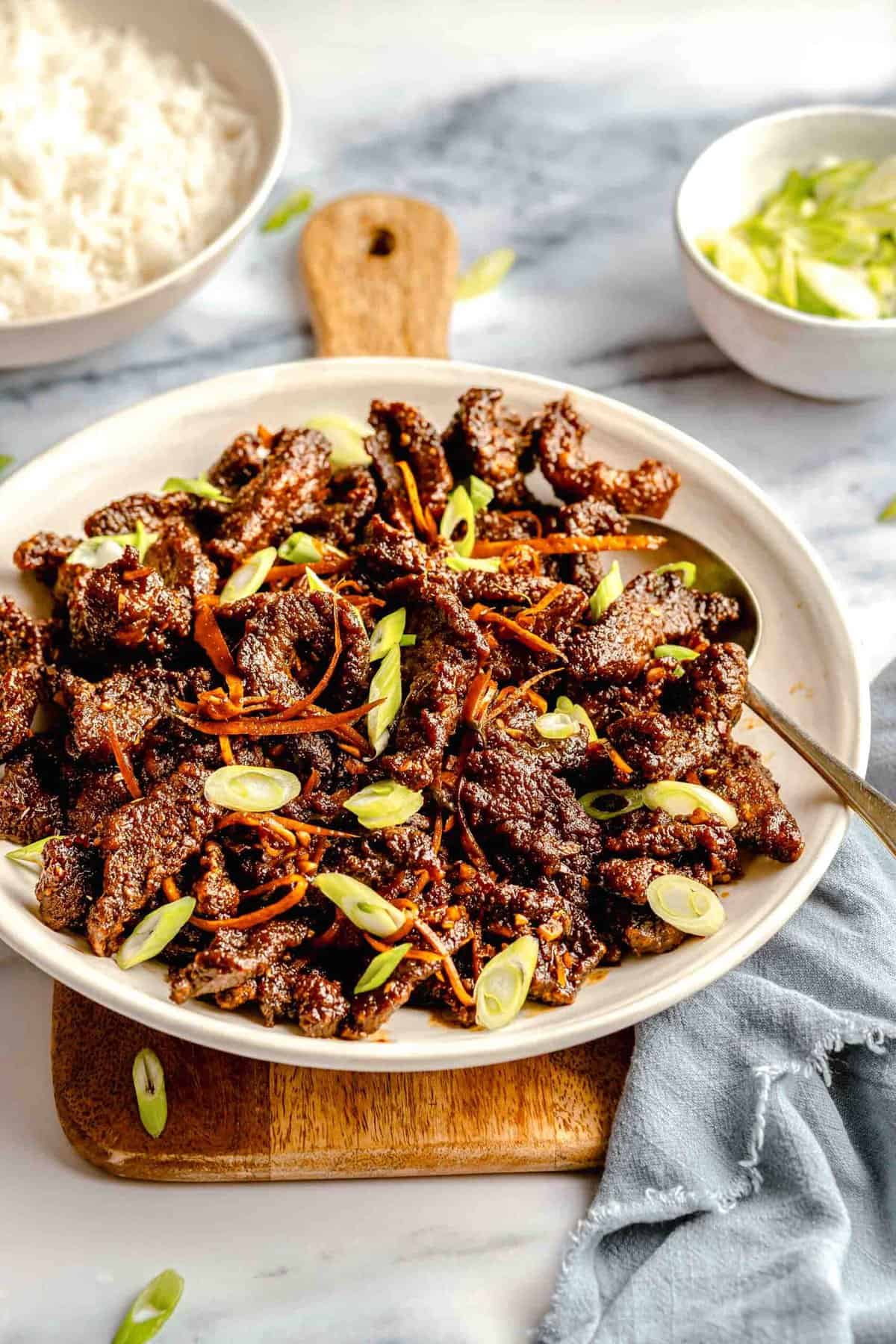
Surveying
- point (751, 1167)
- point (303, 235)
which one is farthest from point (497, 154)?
point (751, 1167)

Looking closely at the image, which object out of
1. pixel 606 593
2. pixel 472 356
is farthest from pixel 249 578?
pixel 472 356

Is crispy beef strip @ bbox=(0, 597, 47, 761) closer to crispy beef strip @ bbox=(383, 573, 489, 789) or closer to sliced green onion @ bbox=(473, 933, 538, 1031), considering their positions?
crispy beef strip @ bbox=(383, 573, 489, 789)

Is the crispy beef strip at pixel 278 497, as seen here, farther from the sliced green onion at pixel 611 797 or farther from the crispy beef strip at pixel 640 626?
the sliced green onion at pixel 611 797

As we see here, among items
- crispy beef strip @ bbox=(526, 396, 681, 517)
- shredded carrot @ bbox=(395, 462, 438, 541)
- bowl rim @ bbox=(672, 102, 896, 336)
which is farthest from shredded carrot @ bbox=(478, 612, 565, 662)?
bowl rim @ bbox=(672, 102, 896, 336)

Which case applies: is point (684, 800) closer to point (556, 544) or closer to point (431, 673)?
point (431, 673)

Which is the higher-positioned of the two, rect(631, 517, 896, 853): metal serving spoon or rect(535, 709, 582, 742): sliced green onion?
rect(535, 709, 582, 742): sliced green onion
